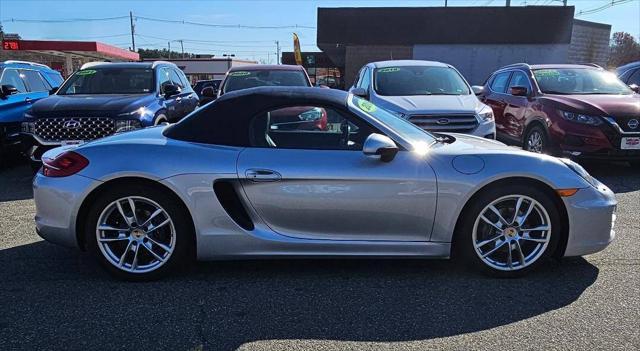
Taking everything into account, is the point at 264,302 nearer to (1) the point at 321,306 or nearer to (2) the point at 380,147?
(1) the point at 321,306

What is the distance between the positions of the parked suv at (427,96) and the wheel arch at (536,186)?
3326 mm

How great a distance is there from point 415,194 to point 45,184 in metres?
2.72

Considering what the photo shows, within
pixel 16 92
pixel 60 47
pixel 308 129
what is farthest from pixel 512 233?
pixel 60 47

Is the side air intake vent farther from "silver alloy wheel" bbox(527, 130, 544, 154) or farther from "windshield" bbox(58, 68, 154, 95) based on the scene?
"silver alloy wheel" bbox(527, 130, 544, 154)

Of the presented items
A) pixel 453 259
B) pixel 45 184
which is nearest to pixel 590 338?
pixel 453 259

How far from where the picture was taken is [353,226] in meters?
3.73

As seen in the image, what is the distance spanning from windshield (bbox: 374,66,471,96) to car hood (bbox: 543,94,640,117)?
146 cm

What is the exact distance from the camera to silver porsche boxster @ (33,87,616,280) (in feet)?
12.1

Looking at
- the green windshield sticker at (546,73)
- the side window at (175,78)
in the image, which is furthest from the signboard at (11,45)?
the green windshield sticker at (546,73)

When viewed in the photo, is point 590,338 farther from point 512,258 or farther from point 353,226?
point 353,226

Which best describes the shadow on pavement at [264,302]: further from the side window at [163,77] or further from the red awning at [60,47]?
the red awning at [60,47]

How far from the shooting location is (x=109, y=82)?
8312mm

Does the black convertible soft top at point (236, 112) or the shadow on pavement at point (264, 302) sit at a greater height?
the black convertible soft top at point (236, 112)

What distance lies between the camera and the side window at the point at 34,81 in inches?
398
